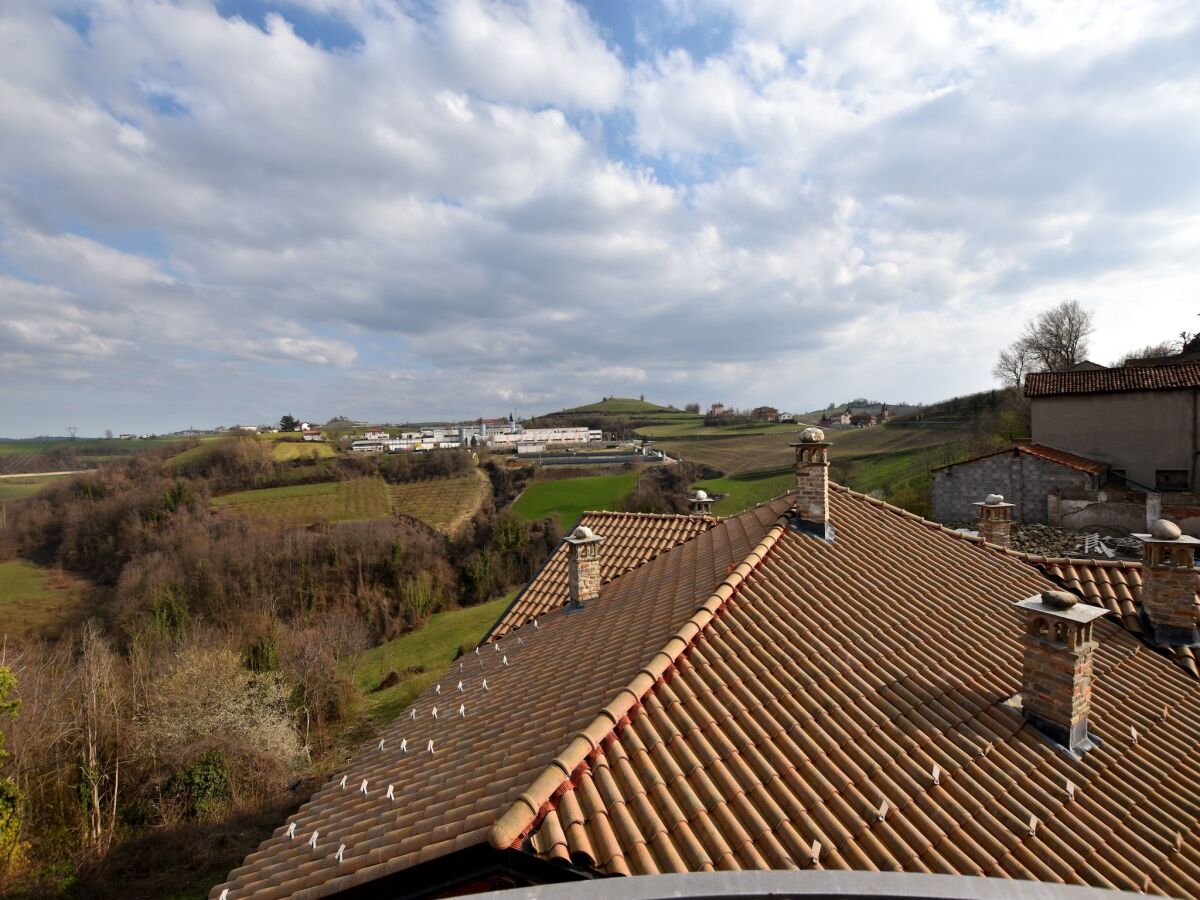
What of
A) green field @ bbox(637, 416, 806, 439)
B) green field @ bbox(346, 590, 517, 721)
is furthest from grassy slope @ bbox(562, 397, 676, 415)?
green field @ bbox(346, 590, 517, 721)

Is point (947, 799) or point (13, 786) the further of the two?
point (13, 786)

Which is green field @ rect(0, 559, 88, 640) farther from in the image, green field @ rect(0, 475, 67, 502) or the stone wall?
the stone wall

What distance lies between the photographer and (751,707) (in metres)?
4.75

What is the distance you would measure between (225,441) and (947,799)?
81.5 meters

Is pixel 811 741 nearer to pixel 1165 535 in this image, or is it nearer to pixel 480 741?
pixel 480 741

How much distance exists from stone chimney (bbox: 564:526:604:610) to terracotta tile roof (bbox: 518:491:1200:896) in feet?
12.2

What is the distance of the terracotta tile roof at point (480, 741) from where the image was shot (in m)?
3.87

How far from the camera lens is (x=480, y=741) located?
18.1 feet

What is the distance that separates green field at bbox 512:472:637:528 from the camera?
48.3 meters

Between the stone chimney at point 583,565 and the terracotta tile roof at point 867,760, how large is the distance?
12.2 feet

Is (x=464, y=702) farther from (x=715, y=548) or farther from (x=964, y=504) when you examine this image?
(x=964, y=504)

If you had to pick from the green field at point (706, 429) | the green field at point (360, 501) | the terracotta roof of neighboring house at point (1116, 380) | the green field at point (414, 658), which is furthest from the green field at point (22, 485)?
the terracotta roof of neighboring house at point (1116, 380)

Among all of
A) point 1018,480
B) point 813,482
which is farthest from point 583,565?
point 1018,480

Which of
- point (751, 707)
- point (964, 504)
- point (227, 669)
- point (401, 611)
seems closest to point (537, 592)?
point (751, 707)
